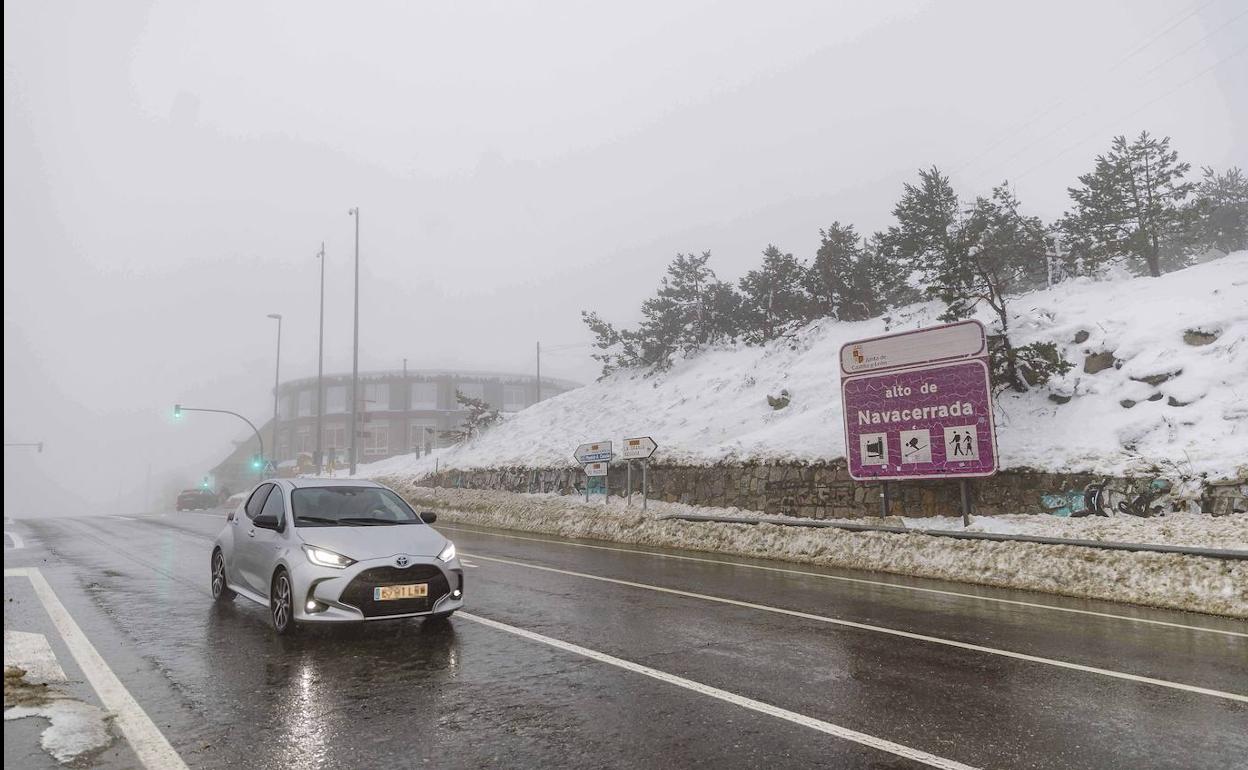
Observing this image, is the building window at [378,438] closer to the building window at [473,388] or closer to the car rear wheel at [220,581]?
the building window at [473,388]

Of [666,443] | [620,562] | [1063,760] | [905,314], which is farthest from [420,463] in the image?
[1063,760]

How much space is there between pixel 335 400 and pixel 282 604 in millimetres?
87039

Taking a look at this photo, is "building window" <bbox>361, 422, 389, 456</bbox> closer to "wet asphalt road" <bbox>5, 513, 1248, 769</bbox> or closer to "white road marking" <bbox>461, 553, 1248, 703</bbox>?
"wet asphalt road" <bbox>5, 513, 1248, 769</bbox>

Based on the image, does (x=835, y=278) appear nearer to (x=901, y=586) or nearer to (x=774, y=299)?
(x=774, y=299)

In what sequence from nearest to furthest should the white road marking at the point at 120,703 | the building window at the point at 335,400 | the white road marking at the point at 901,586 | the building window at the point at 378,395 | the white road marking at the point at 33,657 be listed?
the white road marking at the point at 120,703 → the white road marking at the point at 33,657 → the white road marking at the point at 901,586 → the building window at the point at 378,395 → the building window at the point at 335,400

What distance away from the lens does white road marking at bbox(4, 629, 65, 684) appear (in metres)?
6.14

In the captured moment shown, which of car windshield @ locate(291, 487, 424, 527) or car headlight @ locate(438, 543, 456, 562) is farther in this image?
car windshield @ locate(291, 487, 424, 527)

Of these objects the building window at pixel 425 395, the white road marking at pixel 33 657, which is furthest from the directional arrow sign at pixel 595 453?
the building window at pixel 425 395

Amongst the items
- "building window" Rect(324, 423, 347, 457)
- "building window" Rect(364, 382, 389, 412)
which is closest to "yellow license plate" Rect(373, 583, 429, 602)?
"building window" Rect(364, 382, 389, 412)

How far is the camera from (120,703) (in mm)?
5566

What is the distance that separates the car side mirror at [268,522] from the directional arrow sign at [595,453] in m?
13.6

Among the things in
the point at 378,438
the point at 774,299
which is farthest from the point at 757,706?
the point at 378,438

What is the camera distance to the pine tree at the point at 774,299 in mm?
34969

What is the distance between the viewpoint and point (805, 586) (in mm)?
11562
